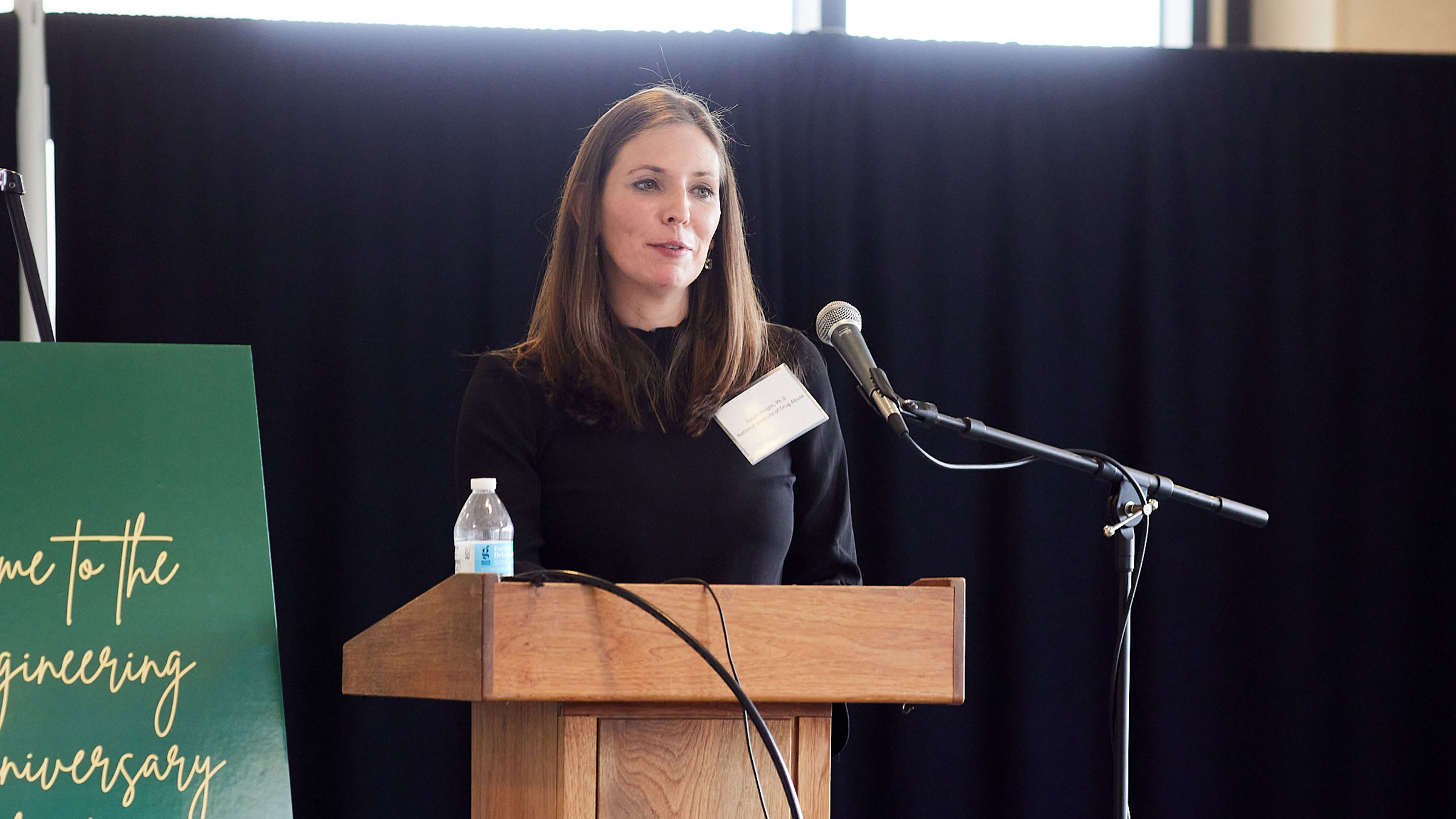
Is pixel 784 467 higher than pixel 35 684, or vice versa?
pixel 784 467

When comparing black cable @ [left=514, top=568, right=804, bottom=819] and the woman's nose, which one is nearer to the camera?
black cable @ [left=514, top=568, right=804, bottom=819]

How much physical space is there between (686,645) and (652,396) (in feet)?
1.98

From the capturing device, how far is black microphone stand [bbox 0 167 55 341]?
6.18 ft

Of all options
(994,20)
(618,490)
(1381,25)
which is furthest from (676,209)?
(1381,25)

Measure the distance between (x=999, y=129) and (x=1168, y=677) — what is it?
1378 mm

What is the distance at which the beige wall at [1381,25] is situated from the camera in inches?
126

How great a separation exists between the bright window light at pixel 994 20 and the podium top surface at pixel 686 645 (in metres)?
2.40

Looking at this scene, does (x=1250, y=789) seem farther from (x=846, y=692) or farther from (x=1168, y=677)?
(x=846, y=692)

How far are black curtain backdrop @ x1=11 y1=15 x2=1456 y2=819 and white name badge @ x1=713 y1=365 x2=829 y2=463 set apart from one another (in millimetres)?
1308

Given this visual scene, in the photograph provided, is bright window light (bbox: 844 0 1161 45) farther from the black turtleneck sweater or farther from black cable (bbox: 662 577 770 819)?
black cable (bbox: 662 577 770 819)

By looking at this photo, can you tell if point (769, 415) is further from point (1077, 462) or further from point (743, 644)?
point (743, 644)

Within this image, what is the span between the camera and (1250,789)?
295 centimetres

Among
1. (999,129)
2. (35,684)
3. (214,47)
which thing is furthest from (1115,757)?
(214,47)

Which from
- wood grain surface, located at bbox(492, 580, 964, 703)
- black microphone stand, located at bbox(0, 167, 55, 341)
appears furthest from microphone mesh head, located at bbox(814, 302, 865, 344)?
black microphone stand, located at bbox(0, 167, 55, 341)
